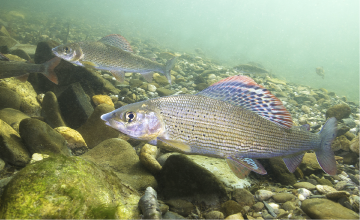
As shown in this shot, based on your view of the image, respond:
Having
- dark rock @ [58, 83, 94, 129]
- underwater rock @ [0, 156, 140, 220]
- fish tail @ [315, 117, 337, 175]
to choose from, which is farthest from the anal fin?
dark rock @ [58, 83, 94, 129]

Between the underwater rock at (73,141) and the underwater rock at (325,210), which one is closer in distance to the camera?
the underwater rock at (325,210)

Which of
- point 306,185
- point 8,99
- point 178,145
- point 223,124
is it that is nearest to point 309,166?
point 306,185

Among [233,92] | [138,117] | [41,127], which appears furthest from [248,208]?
[41,127]

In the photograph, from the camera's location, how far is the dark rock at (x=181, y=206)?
239 cm

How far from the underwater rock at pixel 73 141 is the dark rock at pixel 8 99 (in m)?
1.41

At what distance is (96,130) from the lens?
3.88 meters

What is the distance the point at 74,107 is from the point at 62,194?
10.6ft

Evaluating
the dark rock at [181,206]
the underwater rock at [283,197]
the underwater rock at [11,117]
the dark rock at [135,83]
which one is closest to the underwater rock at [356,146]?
the underwater rock at [283,197]

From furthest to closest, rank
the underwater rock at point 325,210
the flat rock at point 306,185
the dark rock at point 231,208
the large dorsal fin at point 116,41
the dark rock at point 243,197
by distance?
1. the large dorsal fin at point 116,41
2. the flat rock at point 306,185
3. the dark rock at point 243,197
4. the dark rock at point 231,208
5. the underwater rock at point 325,210

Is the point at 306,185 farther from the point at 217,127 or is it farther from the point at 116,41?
the point at 116,41

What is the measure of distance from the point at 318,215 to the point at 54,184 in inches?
124

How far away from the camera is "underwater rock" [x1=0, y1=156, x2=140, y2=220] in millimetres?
1369

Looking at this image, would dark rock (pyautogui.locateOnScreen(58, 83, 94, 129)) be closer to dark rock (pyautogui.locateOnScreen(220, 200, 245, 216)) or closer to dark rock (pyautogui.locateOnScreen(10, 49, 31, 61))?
dark rock (pyautogui.locateOnScreen(220, 200, 245, 216))

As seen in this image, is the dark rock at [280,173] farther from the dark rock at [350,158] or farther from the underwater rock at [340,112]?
the underwater rock at [340,112]
